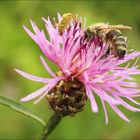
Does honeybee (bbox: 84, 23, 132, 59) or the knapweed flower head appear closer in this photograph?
the knapweed flower head

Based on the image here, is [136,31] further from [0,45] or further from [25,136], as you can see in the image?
[25,136]

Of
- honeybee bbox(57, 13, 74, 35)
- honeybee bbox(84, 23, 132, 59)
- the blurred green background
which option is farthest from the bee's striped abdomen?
the blurred green background

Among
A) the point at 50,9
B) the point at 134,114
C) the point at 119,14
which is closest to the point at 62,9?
the point at 50,9

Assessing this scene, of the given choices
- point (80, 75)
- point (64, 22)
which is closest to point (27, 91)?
point (64, 22)

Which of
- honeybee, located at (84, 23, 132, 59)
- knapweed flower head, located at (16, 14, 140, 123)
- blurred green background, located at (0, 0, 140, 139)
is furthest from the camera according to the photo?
blurred green background, located at (0, 0, 140, 139)

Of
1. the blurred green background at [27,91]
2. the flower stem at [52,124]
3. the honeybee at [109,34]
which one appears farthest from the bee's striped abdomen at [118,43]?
the blurred green background at [27,91]

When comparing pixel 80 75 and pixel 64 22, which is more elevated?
pixel 64 22

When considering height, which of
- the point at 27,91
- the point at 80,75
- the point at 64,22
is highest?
the point at 64,22

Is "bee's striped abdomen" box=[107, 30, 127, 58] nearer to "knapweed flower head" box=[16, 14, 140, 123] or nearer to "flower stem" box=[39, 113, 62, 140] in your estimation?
"knapweed flower head" box=[16, 14, 140, 123]

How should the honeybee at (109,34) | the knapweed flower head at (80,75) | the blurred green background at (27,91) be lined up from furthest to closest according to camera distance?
the blurred green background at (27,91) < the honeybee at (109,34) < the knapweed flower head at (80,75)

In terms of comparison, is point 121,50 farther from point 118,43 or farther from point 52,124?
point 52,124

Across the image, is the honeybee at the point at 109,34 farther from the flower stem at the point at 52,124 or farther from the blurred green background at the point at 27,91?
the blurred green background at the point at 27,91
